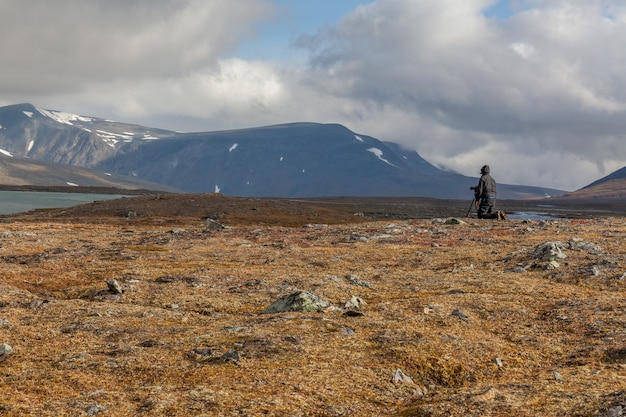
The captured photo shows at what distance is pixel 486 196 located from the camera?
2334 inches

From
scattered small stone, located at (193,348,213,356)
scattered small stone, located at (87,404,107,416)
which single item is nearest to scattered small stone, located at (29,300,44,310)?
scattered small stone, located at (193,348,213,356)

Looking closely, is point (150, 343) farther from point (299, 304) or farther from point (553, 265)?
point (553, 265)

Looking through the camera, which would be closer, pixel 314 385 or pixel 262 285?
pixel 314 385

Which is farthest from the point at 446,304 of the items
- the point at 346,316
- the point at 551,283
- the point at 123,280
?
the point at 123,280

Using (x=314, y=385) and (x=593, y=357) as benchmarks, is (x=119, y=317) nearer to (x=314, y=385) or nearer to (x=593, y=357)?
(x=314, y=385)

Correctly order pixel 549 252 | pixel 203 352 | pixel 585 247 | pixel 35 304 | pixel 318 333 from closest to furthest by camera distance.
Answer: pixel 203 352, pixel 318 333, pixel 35 304, pixel 549 252, pixel 585 247

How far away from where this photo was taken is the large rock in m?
20.0

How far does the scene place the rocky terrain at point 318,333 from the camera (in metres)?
11.6

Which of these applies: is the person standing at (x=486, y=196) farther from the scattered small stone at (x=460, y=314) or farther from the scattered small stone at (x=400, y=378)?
the scattered small stone at (x=400, y=378)

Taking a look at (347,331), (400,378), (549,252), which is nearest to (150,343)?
(347,331)

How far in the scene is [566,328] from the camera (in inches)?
689

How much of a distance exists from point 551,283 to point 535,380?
12.7m

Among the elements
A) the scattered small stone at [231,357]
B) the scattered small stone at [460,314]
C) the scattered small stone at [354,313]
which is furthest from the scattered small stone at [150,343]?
the scattered small stone at [460,314]

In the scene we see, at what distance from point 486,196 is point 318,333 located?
1846 inches
